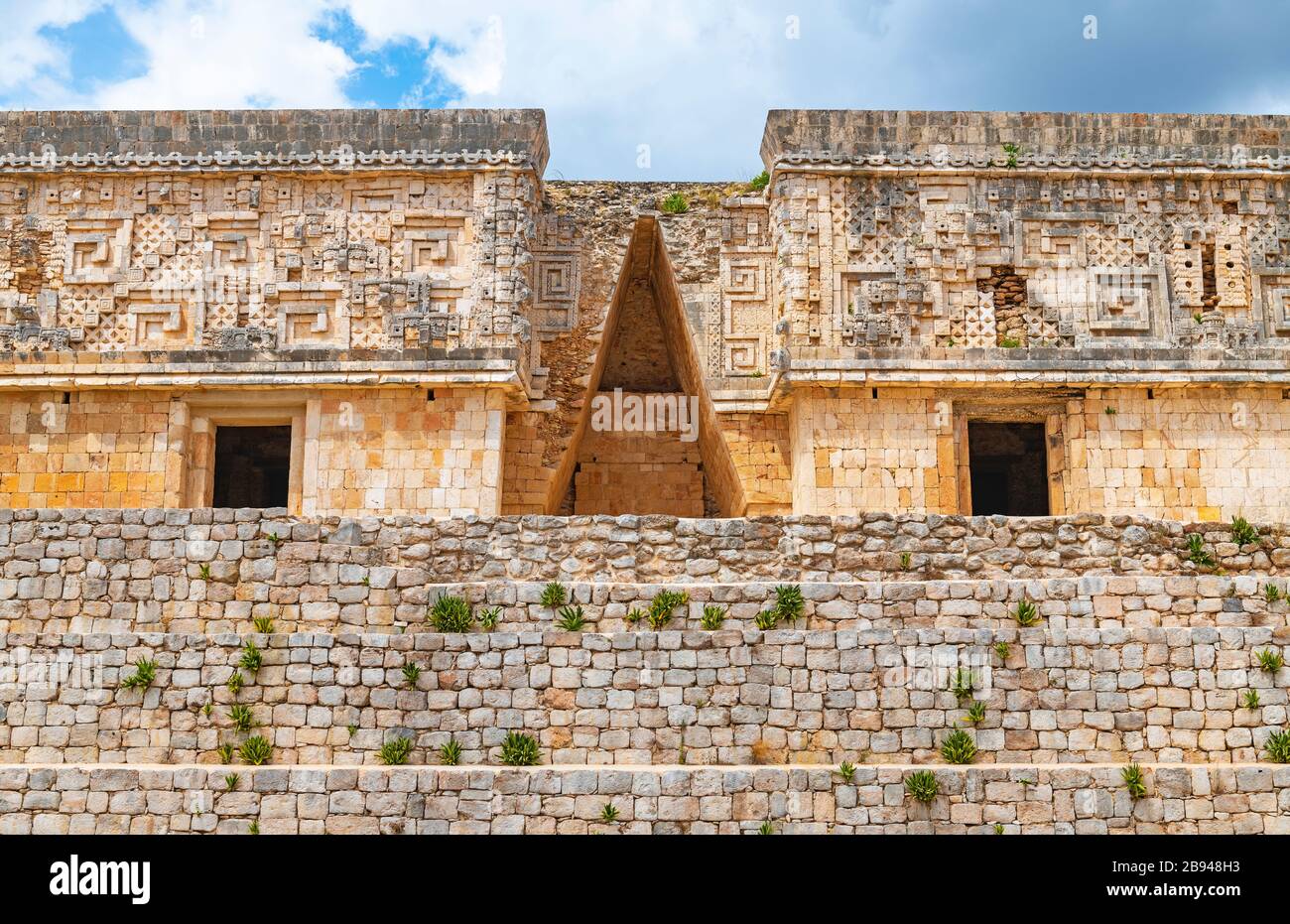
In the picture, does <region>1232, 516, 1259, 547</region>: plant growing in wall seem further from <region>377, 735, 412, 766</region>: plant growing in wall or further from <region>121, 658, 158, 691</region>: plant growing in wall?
<region>121, 658, 158, 691</region>: plant growing in wall

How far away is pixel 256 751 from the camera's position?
937 centimetres

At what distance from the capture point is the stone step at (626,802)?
353 inches

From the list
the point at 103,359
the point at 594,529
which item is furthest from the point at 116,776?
the point at 103,359

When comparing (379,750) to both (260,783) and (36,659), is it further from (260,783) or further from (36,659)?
(36,659)

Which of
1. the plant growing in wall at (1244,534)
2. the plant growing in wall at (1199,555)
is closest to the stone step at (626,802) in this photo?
the plant growing in wall at (1199,555)

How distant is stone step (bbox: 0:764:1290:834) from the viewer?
8969 millimetres

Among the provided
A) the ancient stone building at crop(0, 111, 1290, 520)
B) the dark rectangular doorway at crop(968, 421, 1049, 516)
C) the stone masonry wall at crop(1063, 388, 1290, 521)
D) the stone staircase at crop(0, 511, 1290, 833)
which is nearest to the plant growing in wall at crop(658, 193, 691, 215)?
the ancient stone building at crop(0, 111, 1290, 520)

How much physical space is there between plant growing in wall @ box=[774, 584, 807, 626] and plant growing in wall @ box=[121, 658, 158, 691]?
4.55 m

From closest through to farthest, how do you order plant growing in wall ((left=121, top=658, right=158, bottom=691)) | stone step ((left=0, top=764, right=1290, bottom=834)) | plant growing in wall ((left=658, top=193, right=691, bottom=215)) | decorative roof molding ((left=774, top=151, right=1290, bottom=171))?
1. stone step ((left=0, top=764, right=1290, bottom=834))
2. plant growing in wall ((left=121, top=658, right=158, bottom=691))
3. decorative roof molding ((left=774, top=151, right=1290, bottom=171))
4. plant growing in wall ((left=658, top=193, right=691, bottom=215))

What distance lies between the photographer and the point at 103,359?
46.6 feet

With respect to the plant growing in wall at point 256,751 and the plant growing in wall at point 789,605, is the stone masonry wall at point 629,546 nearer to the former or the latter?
the plant growing in wall at point 789,605

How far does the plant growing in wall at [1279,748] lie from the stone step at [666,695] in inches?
2.6

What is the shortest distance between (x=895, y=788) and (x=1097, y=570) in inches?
110

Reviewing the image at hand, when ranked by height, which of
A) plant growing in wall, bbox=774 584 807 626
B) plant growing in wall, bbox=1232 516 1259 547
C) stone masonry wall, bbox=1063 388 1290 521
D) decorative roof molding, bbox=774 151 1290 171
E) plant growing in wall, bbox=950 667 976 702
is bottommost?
plant growing in wall, bbox=950 667 976 702
